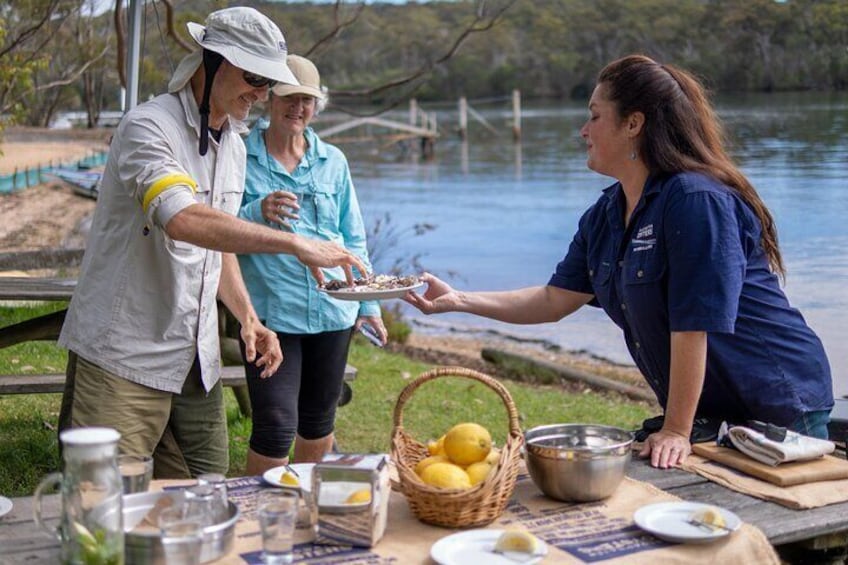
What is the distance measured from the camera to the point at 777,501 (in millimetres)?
2771

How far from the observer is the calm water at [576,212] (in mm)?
13938

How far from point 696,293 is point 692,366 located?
0.64ft

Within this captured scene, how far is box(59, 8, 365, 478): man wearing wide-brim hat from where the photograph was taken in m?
3.13

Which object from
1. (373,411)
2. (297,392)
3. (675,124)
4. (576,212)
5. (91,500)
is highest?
(675,124)

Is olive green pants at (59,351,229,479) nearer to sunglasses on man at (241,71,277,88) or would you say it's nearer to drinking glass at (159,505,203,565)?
sunglasses on man at (241,71,277,88)

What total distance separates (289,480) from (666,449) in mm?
1014

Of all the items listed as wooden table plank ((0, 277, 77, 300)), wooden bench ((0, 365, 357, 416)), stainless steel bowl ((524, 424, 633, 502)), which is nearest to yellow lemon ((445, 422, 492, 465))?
stainless steel bowl ((524, 424, 633, 502))

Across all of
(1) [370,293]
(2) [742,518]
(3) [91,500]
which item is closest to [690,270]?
(2) [742,518]

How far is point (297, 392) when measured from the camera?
434cm

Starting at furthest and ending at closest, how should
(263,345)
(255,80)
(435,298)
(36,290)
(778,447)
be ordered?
A: (36,290) < (435,298) < (263,345) < (255,80) < (778,447)

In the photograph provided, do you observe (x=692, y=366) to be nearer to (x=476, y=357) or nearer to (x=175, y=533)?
(x=175, y=533)

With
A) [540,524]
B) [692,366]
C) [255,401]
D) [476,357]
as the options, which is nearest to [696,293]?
[692,366]

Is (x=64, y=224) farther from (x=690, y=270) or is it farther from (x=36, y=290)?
(x=690, y=270)

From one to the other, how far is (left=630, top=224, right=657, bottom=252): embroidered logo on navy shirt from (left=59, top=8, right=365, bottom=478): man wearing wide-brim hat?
78 cm
